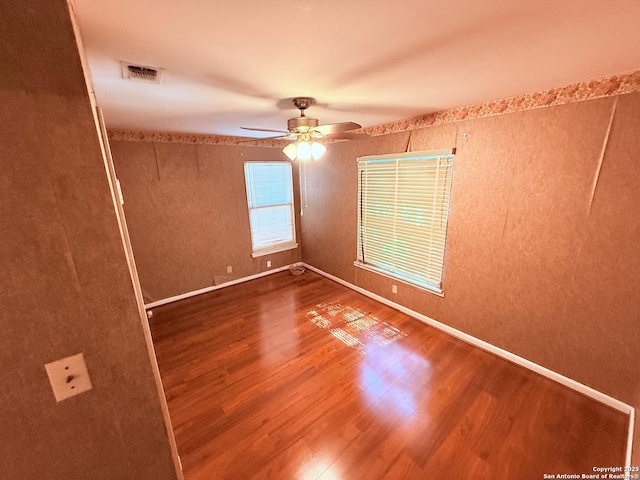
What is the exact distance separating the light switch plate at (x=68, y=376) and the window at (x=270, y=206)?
3.65 metres

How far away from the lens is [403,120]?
287cm

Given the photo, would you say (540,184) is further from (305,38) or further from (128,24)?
(128,24)

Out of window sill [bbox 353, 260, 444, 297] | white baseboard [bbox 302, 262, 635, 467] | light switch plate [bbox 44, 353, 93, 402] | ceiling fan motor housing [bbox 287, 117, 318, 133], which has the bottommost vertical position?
white baseboard [bbox 302, 262, 635, 467]

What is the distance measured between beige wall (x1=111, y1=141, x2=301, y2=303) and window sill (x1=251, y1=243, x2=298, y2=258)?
0.14 m

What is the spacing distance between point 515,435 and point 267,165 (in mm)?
4312

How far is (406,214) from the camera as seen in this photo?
3062 millimetres

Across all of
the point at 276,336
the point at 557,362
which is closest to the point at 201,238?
the point at 276,336

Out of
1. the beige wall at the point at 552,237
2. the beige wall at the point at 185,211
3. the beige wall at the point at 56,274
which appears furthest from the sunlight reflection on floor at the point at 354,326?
the beige wall at the point at 56,274

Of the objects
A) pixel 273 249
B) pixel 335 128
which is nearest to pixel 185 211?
pixel 273 249

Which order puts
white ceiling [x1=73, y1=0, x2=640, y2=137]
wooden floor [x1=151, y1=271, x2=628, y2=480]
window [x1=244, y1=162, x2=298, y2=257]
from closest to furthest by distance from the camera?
white ceiling [x1=73, y1=0, x2=640, y2=137] → wooden floor [x1=151, y1=271, x2=628, y2=480] → window [x1=244, y1=162, x2=298, y2=257]

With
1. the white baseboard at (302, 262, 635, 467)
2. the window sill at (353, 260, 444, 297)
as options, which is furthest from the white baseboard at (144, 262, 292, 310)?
the white baseboard at (302, 262, 635, 467)

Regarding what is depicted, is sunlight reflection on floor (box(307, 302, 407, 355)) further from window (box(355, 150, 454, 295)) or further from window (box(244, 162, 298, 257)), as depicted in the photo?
window (box(244, 162, 298, 257))

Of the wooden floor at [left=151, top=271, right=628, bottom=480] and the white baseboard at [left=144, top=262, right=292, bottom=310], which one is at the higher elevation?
the white baseboard at [left=144, top=262, right=292, bottom=310]

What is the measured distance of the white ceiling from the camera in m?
0.96
